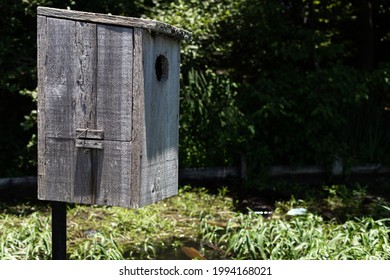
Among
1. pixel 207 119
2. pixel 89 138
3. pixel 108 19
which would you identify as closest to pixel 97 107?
pixel 89 138

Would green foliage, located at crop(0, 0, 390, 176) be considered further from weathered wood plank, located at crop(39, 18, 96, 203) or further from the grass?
weathered wood plank, located at crop(39, 18, 96, 203)

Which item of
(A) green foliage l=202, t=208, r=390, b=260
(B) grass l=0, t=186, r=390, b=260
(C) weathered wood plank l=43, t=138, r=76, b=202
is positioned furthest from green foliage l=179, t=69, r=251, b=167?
(C) weathered wood plank l=43, t=138, r=76, b=202

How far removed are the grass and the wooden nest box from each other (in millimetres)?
1702

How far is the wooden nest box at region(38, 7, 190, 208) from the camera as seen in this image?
3.11 meters

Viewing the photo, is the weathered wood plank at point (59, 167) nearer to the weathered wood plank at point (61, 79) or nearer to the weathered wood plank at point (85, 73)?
the weathered wood plank at point (61, 79)

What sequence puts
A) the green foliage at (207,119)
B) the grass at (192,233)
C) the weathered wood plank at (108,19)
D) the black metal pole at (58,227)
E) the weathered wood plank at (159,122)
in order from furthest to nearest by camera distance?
the green foliage at (207,119) < the grass at (192,233) < the black metal pole at (58,227) < the weathered wood plank at (159,122) < the weathered wood plank at (108,19)

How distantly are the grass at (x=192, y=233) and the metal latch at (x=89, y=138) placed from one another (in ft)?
5.95

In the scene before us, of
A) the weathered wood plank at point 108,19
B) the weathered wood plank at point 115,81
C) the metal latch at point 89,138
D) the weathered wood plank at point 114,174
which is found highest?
the weathered wood plank at point 108,19

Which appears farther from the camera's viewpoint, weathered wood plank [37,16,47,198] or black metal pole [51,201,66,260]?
black metal pole [51,201,66,260]

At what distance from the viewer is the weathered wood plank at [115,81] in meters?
3.10

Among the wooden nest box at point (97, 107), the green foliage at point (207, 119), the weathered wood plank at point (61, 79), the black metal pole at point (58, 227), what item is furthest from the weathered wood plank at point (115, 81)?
the green foliage at point (207, 119)

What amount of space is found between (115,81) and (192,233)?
321cm

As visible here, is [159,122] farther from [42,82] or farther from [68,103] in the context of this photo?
[42,82]

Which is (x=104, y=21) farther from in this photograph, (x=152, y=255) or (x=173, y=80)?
(x=152, y=255)
